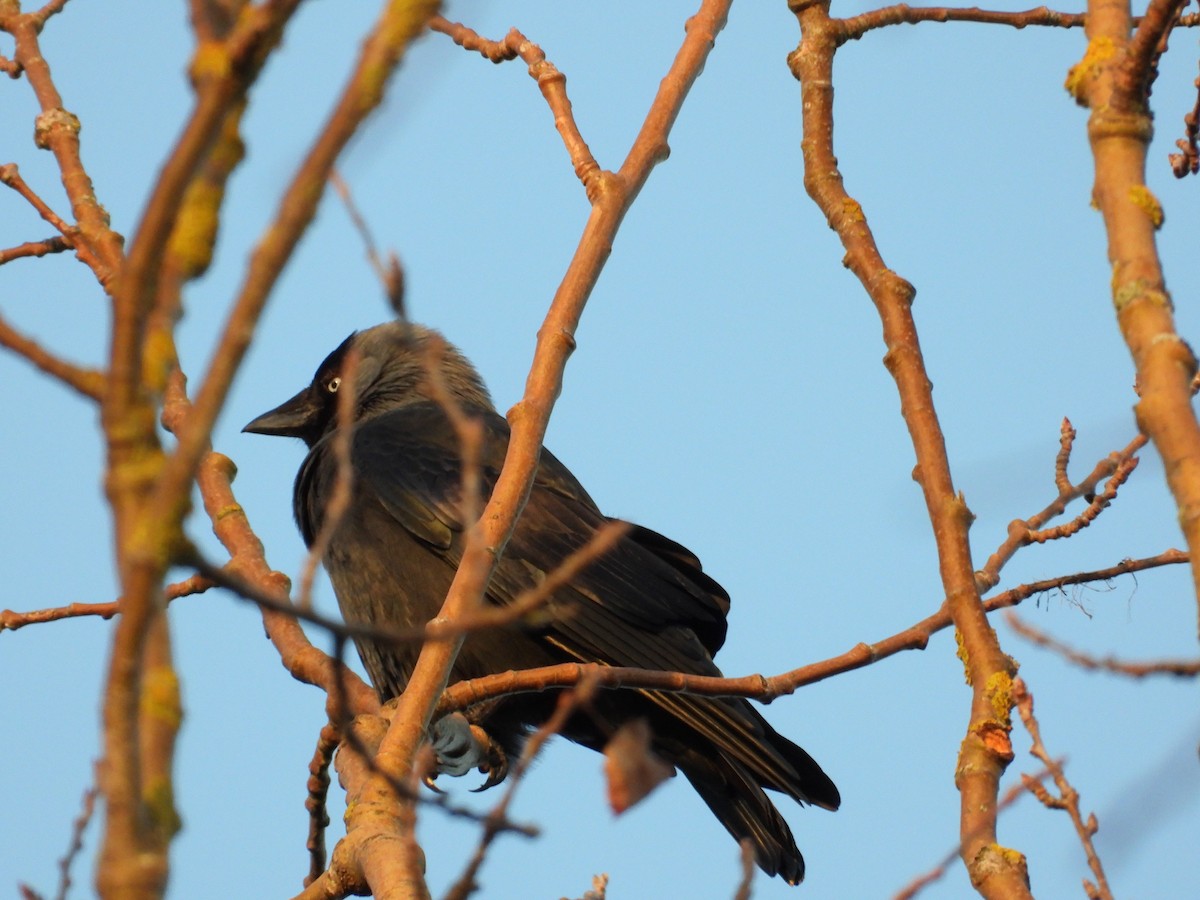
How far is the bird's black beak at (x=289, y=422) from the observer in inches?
320

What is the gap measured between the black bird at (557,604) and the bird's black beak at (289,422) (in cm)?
83

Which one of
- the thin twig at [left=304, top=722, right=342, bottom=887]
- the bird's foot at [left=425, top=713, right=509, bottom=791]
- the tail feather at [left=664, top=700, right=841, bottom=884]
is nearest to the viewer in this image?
the thin twig at [left=304, top=722, right=342, bottom=887]

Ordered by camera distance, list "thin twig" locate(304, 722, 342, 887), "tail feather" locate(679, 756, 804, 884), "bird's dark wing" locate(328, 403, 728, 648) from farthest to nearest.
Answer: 1. "bird's dark wing" locate(328, 403, 728, 648)
2. "tail feather" locate(679, 756, 804, 884)
3. "thin twig" locate(304, 722, 342, 887)


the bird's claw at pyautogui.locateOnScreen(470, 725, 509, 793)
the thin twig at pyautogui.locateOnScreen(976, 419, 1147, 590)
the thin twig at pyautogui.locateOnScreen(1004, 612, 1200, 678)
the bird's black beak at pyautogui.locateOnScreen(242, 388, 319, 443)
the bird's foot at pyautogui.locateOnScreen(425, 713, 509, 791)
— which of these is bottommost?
the thin twig at pyautogui.locateOnScreen(1004, 612, 1200, 678)

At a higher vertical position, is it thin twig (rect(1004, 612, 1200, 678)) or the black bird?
the black bird

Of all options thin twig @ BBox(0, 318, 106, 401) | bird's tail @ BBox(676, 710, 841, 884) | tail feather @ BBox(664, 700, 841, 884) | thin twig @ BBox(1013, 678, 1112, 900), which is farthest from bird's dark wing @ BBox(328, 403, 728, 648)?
thin twig @ BBox(0, 318, 106, 401)

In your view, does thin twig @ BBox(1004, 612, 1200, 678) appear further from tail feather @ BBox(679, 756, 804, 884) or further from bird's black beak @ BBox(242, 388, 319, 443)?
bird's black beak @ BBox(242, 388, 319, 443)

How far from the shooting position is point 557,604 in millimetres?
5891

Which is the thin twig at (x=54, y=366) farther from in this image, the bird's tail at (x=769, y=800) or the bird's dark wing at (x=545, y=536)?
the bird's dark wing at (x=545, y=536)

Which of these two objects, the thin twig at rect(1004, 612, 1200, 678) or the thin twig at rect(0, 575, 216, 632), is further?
the thin twig at rect(0, 575, 216, 632)

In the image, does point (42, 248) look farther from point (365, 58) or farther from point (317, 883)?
point (365, 58)

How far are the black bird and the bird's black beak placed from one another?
2.73 ft

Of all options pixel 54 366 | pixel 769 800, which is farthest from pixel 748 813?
pixel 54 366

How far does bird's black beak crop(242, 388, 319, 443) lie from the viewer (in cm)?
813
